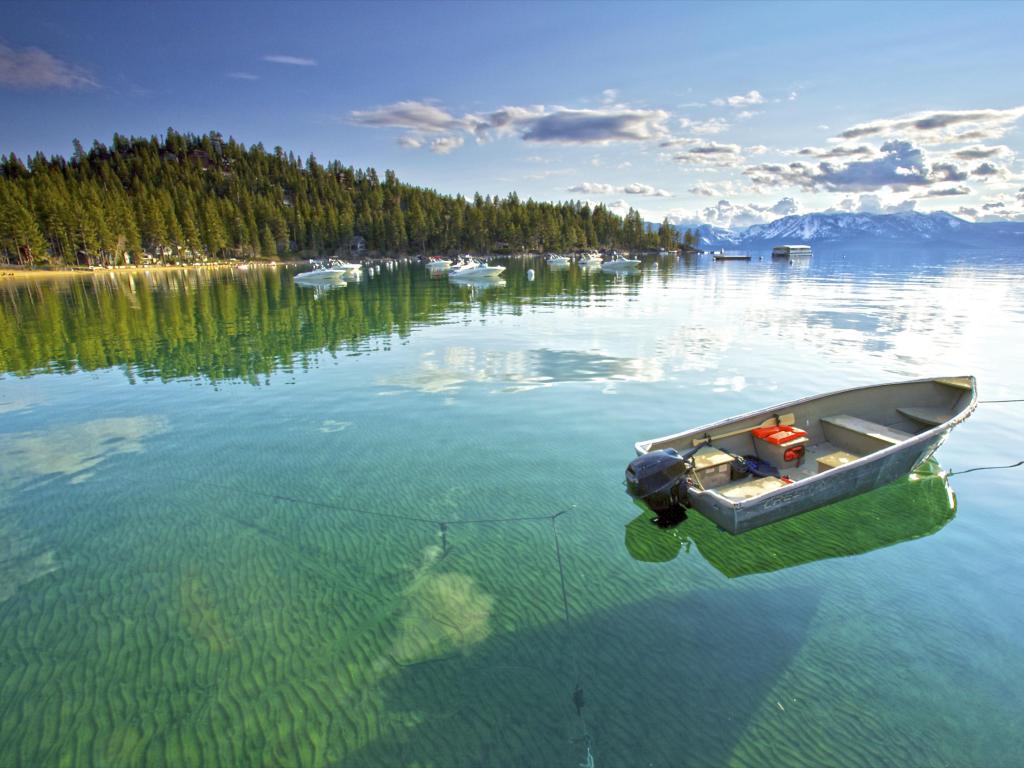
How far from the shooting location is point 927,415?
1477 cm

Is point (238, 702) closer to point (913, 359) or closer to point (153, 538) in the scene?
point (153, 538)

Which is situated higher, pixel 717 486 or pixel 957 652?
pixel 717 486

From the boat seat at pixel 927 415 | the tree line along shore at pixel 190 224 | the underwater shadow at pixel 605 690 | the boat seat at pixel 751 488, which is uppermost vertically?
the tree line along shore at pixel 190 224

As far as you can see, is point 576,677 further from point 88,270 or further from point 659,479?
point 88,270

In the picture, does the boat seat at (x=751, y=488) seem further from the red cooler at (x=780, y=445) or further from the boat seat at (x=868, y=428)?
the boat seat at (x=868, y=428)

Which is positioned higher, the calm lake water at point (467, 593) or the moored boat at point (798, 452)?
the moored boat at point (798, 452)

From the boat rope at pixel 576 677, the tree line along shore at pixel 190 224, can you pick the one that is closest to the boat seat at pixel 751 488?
the boat rope at pixel 576 677

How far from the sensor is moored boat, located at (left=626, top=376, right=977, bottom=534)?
33.5 feet

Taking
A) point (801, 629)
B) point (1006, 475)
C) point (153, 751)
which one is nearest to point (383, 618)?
point (153, 751)

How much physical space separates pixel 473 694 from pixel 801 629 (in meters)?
5.51

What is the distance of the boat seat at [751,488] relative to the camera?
10938mm

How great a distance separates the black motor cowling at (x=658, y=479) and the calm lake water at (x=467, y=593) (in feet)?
3.40

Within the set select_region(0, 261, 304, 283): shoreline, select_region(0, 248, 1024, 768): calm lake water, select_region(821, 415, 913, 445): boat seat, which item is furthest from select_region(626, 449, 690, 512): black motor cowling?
select_region(0, 261, 304, 283): shoreline

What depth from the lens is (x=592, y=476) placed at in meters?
13.5
